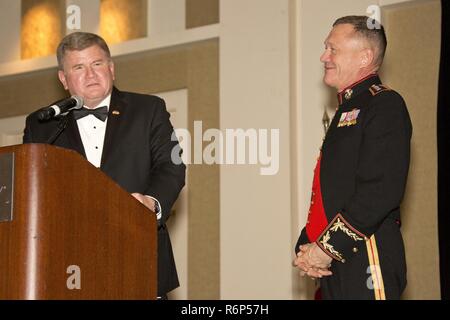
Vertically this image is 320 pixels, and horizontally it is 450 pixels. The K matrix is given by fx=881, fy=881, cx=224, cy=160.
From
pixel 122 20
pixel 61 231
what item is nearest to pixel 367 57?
pixel 61 231

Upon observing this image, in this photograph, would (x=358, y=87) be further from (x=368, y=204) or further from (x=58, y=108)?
(x=58, y=108)

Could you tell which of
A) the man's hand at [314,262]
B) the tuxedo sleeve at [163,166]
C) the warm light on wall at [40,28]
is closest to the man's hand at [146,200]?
the tuxedo sleeve at [163,166]

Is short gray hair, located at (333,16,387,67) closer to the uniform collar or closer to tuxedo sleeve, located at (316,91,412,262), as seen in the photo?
the uniform collar

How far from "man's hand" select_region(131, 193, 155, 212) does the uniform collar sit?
0.78 meters

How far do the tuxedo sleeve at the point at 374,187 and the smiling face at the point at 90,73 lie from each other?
1.06 meters

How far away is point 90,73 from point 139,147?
14.5 inches

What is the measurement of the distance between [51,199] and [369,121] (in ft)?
3.89

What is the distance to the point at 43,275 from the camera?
2.23 metres

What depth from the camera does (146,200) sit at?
114 inches

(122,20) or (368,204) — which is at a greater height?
(122,20)

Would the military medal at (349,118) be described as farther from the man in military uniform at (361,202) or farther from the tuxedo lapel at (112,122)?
the tuxedo lapel at (112,122)

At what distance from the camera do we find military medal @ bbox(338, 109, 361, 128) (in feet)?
9.98
